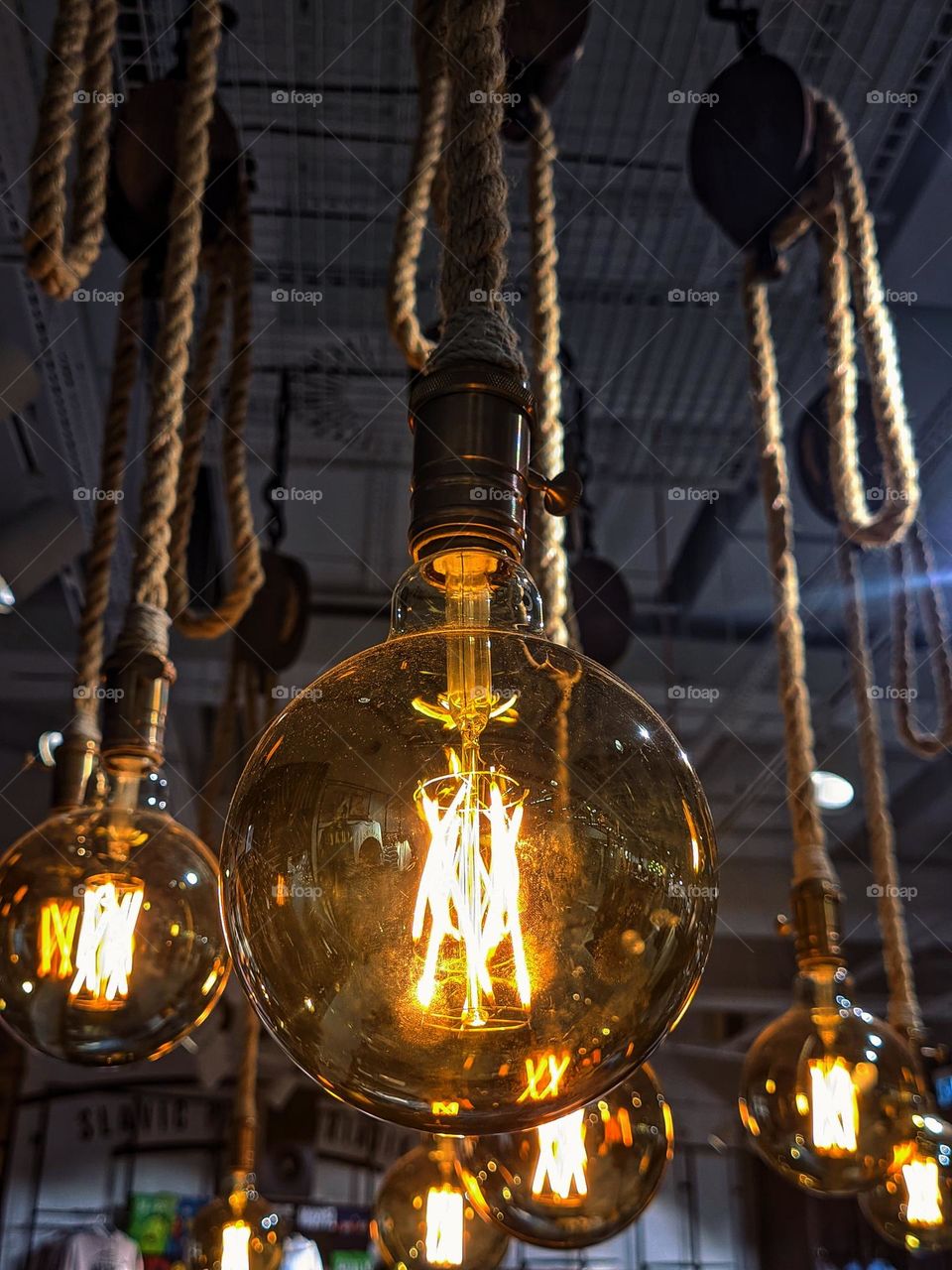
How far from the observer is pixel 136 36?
156cm

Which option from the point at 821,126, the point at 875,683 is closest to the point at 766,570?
the point at 875,683

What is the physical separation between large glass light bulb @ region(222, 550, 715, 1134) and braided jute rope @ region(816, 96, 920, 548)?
0.71m

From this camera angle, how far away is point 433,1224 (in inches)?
60.7

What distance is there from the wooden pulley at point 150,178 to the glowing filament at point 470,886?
3.20ft

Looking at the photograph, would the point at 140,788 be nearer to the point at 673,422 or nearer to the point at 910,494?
the point at 910,494

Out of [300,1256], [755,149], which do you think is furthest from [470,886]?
[300,1256]

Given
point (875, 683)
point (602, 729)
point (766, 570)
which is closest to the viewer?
point (602, 729)

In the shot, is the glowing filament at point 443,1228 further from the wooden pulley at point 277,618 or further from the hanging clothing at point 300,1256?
the hanging clothing at point 300,1256

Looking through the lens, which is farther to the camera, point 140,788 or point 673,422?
point 673,422

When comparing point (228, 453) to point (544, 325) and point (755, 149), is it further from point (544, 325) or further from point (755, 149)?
point (755, 149)

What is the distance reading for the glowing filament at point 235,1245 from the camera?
4.94ft

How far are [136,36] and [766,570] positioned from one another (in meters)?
2.11

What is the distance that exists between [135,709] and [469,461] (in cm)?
42

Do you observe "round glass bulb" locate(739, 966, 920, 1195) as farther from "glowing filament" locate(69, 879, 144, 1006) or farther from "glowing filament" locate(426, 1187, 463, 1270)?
"glowing filament" locate(426, 1187, 463, 1270)
